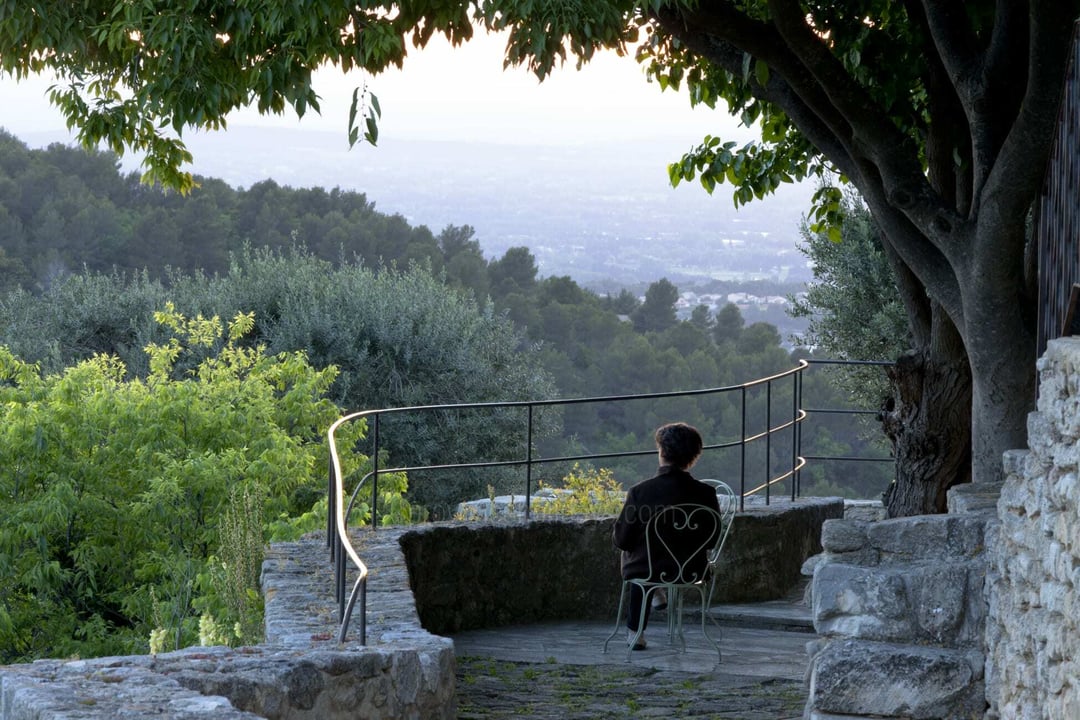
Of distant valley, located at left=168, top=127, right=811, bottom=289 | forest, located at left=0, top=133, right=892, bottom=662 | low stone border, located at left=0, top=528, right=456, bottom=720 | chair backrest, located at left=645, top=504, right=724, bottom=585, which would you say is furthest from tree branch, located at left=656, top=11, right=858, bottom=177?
distant valley, located at left=168, top=127, right=811, bottom=289

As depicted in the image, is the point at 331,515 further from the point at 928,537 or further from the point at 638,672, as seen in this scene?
the point at 928,537

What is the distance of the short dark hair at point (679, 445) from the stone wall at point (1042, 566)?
202 cm

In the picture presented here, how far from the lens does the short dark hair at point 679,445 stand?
718cm

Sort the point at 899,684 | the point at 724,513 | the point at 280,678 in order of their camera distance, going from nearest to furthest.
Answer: the point at 280,678
the point at 899,684
the point at 724,513

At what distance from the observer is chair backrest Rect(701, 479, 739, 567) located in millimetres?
7355

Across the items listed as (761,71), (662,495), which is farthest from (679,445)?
(761,71)

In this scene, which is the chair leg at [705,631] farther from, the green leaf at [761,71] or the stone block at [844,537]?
the green leaf at [761,71]

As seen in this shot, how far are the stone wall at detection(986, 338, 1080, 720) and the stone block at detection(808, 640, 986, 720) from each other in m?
0.12

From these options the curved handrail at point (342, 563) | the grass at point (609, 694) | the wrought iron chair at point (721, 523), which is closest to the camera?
the curved handrail at point (342, 563)

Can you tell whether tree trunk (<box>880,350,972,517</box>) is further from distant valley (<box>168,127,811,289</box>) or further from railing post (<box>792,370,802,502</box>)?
distant valley (<box>168,127,811,289</box>)

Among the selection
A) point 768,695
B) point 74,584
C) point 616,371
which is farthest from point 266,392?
point 616,371

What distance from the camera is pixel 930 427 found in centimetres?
860

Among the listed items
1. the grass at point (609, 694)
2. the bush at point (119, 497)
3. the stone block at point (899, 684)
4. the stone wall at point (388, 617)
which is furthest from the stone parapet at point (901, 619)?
the bush at point (119, 497)

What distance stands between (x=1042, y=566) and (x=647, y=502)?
2.93 m
